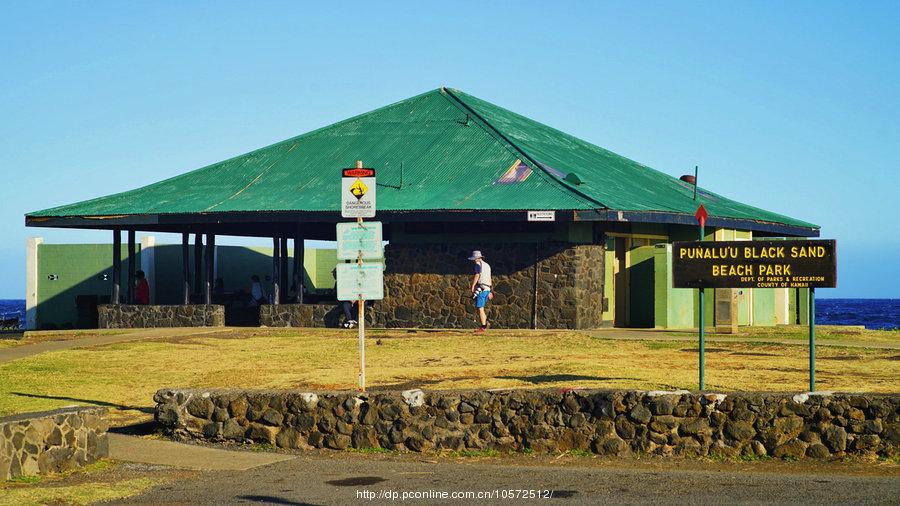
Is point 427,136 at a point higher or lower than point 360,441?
higher

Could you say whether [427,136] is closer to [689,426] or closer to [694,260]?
[694,260]

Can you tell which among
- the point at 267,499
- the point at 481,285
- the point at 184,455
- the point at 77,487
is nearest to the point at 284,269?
the point at 481,285

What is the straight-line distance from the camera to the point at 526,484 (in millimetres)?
11070

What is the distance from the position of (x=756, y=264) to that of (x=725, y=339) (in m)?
10.6

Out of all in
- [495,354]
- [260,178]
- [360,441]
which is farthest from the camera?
[260,178]

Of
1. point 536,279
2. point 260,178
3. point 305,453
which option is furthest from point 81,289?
point 305,453

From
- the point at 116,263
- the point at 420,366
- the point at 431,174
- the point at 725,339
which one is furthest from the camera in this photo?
the point at 116,263

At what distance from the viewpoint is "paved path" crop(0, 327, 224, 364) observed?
23109 millimetres

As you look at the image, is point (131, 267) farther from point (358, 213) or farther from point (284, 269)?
point (358, 213)

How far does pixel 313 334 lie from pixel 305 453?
14.5 m

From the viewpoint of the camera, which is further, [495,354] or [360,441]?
[495,354]

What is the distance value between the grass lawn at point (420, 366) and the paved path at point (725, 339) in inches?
21.7

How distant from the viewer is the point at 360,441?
43.8 ft

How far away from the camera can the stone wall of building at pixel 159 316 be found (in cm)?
3133
